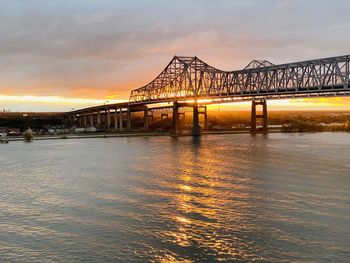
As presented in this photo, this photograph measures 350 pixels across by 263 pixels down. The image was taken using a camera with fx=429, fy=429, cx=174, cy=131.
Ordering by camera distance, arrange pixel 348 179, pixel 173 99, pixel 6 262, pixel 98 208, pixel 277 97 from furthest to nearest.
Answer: pixel 173 99 → pixel 277 97 → pixel 348 179 → pixel 98 208 → pixel 6 262

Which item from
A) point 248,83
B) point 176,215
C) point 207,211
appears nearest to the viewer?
point 176,215

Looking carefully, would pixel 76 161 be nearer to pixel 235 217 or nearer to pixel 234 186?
pixel 234 186

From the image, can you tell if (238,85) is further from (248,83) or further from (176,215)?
(176,215)

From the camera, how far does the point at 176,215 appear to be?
72.9 feet

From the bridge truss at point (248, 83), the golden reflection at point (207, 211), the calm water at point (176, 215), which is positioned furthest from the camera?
the bridge truss at point (248, 83)

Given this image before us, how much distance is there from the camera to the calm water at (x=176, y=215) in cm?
1659

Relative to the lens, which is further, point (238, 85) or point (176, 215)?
point (238, 85)

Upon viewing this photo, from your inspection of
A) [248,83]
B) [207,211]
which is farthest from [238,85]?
[207,211]

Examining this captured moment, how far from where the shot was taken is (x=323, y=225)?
64.6 feet

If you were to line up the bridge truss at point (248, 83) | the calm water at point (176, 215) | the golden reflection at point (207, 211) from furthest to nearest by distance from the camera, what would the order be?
1. the bridge truss at point (248, 83)
2. the golden reflection at point (207, 211)
3. the calm water at point (176, 215)

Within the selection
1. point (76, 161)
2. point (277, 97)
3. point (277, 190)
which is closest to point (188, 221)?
point (277, 190)

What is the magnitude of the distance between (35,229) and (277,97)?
8399cm

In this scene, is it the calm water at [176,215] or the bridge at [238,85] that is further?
the bridge at [238,85]

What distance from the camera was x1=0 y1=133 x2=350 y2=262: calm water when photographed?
1659 cm
